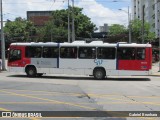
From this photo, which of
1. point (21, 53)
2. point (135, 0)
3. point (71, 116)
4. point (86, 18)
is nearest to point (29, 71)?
point (21, 53)

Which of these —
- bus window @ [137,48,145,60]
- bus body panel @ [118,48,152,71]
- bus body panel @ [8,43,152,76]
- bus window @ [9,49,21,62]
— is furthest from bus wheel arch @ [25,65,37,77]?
bus window @ [137,48,145,60]

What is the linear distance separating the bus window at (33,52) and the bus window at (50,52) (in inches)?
16.3

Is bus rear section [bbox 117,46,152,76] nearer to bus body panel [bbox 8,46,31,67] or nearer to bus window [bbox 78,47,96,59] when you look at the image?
bus window [bbox 78,47,96,59]

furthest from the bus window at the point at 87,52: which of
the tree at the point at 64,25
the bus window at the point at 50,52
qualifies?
the tree at the point at 64,25

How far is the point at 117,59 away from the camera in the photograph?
3192 centimetres

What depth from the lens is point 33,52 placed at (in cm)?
3328

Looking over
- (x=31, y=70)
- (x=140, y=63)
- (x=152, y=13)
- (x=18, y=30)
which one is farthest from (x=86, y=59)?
(x=152, y=13)

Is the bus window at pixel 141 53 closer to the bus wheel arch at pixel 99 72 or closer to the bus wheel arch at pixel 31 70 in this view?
the bus wheel arch at pixel 99 72

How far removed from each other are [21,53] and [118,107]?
776 inches

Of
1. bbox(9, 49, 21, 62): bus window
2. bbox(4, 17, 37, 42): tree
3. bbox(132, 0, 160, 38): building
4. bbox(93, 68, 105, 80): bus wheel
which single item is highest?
bbox(132, 0, 160, 38): building

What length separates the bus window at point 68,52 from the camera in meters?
32.4

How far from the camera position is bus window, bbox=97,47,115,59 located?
105 ft

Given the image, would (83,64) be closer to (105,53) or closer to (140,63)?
(105,53)

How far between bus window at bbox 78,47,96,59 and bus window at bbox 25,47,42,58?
10.5 feet
